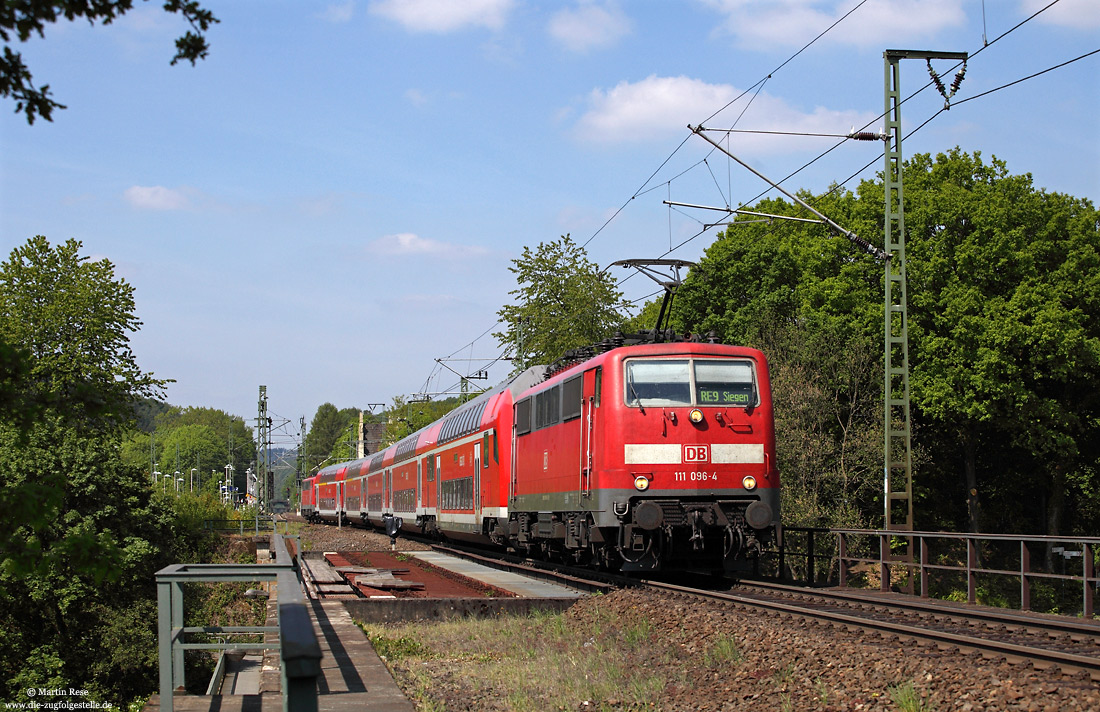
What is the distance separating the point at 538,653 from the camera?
38.3ft

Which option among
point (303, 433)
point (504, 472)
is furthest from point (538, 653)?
point (303, 433)

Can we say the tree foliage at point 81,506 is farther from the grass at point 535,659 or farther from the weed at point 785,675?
the weed at point 785,675

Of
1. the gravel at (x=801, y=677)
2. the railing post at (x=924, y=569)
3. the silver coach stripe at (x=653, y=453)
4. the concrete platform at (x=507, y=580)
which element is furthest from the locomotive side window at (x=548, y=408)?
the gravel at (x=801, y=677)

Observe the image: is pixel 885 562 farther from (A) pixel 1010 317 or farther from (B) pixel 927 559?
(A) pixel 1010 317

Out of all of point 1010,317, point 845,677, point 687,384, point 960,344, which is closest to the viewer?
point 845,677


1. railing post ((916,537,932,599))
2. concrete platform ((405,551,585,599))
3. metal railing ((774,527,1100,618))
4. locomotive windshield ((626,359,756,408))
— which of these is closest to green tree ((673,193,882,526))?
metal railing ((774,527,1100,618))

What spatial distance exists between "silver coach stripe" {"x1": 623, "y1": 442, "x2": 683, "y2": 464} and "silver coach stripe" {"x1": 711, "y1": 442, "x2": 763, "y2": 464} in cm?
54

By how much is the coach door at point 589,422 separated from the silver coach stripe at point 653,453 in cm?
72

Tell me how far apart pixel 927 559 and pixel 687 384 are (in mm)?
4047

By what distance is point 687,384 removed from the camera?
52.6 feet

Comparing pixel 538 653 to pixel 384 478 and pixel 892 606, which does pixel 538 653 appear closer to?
pixel 892 606

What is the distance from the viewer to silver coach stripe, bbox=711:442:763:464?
15.8 meters

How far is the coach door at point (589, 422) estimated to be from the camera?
53.6 ft

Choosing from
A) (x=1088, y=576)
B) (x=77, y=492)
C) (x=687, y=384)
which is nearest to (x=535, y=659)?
(x=687, y=384)
